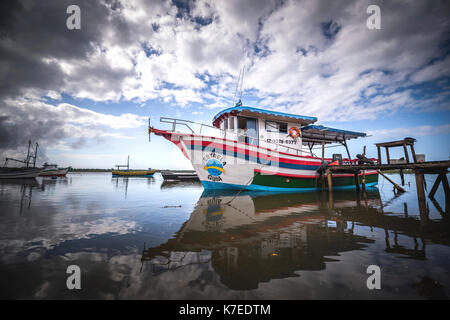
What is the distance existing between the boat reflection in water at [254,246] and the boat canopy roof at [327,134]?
9.86 m

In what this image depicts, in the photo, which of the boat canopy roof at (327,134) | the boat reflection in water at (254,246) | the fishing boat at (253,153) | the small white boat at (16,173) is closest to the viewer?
the boat reflection in water at (254,246)

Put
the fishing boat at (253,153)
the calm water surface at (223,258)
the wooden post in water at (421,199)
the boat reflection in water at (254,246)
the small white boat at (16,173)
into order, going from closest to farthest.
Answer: the calm water surface at (223,258) → the boat reflection in water at (254,246) → the wooden post in water at (421,199) → the fishing boat at (253,153) → the small white boat at (16,173)

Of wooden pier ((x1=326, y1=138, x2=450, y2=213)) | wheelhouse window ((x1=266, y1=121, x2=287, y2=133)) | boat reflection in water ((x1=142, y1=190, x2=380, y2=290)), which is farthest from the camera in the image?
wheelhouse window ((x1=266, y1=121, x2=287, y2=133))

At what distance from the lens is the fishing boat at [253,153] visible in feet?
33.4

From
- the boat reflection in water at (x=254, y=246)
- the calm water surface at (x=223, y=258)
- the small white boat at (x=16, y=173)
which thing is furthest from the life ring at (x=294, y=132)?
the small white boat at (x=16, y=173)

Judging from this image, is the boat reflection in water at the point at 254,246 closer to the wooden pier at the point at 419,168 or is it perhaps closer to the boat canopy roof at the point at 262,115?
the wooden pier at the point at 419,168

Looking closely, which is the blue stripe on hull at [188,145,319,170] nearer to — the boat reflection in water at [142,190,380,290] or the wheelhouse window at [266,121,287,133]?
the wheelhouse window at [266,121,287,133]

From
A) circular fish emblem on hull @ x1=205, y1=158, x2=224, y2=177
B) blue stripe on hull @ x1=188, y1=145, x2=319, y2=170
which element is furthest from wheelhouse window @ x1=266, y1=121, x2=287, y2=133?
circular fish emblem on hull @ x1=205, y1=158, x2=224, y2=177

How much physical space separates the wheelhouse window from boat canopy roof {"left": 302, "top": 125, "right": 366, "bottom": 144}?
1.76 m

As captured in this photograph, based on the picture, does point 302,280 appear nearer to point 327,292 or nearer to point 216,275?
point 327,292

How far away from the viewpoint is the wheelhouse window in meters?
12.2

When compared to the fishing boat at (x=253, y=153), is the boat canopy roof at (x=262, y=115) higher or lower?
higher

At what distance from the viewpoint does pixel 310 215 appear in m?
5.77
